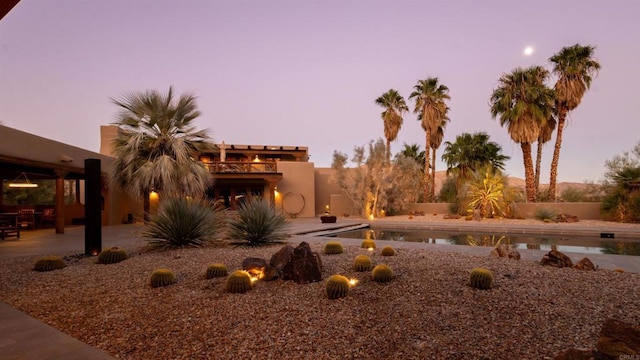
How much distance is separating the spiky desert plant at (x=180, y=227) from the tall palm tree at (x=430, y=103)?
19371 millimetres

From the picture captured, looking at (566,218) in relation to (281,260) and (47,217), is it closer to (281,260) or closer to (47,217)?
(281,260)

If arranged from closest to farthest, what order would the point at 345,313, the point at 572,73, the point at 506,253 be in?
the point at 345,313, the point at 506,253, the point at 572,73

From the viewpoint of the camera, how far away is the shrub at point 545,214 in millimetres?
16969

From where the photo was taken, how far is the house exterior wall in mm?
23562

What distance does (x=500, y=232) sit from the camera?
560 inches

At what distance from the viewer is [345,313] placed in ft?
12.6

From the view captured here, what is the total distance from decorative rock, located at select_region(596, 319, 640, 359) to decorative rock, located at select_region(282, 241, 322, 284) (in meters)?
3.31

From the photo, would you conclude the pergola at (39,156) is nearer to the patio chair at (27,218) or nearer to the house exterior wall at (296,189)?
the patio chair at (27,218)

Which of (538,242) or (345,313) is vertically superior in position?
(345,313)

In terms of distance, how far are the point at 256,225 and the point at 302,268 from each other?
12.9ft

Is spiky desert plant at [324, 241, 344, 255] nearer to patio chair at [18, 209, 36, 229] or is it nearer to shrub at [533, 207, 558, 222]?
shrub at [533, 207, 558, 222]

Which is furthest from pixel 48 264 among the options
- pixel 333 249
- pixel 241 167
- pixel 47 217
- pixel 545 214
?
pixel 545 214

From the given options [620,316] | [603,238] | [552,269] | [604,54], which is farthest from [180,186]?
[604,54]

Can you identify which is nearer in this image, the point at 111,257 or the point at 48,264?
the point at 48,264
